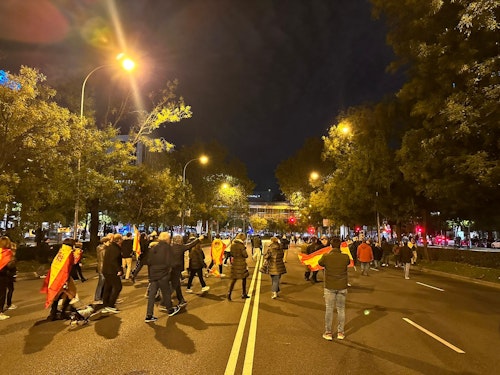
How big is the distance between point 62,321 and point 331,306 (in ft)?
18.3

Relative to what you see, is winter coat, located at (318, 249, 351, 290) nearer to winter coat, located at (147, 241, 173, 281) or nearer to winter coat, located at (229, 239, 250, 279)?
winter coat, located at (147, 241, 173, 281)

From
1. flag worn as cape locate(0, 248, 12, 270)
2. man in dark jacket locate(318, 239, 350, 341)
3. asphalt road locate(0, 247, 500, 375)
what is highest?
flag worn as cape locate(0, 248, 12, 270)

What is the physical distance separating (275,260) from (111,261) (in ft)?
15.7

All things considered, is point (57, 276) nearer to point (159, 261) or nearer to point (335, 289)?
point (159, 261)

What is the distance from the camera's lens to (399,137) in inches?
1194

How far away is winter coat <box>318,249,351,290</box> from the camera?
7.51m

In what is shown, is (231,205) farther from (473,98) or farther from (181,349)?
(181,349)

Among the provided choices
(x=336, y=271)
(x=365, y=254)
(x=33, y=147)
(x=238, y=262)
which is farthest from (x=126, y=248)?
(x=365, y=254)

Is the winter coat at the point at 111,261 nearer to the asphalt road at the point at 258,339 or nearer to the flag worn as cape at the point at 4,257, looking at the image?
the asphalt road at the point at 258,339

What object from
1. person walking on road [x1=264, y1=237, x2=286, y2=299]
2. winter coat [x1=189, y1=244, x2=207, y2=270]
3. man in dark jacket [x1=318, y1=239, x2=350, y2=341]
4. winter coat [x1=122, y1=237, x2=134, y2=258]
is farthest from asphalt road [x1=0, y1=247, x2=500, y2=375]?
winter coat [x1=122, y1=237, x2=134, y2=258]

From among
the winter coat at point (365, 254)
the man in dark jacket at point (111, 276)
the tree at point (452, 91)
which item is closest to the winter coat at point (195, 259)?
the man in dark jacket at point (111, 276)

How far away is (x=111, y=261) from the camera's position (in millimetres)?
9461

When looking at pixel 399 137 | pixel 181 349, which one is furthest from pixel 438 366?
pixel 399 137

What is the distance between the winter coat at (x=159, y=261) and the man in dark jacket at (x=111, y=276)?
94 cm
